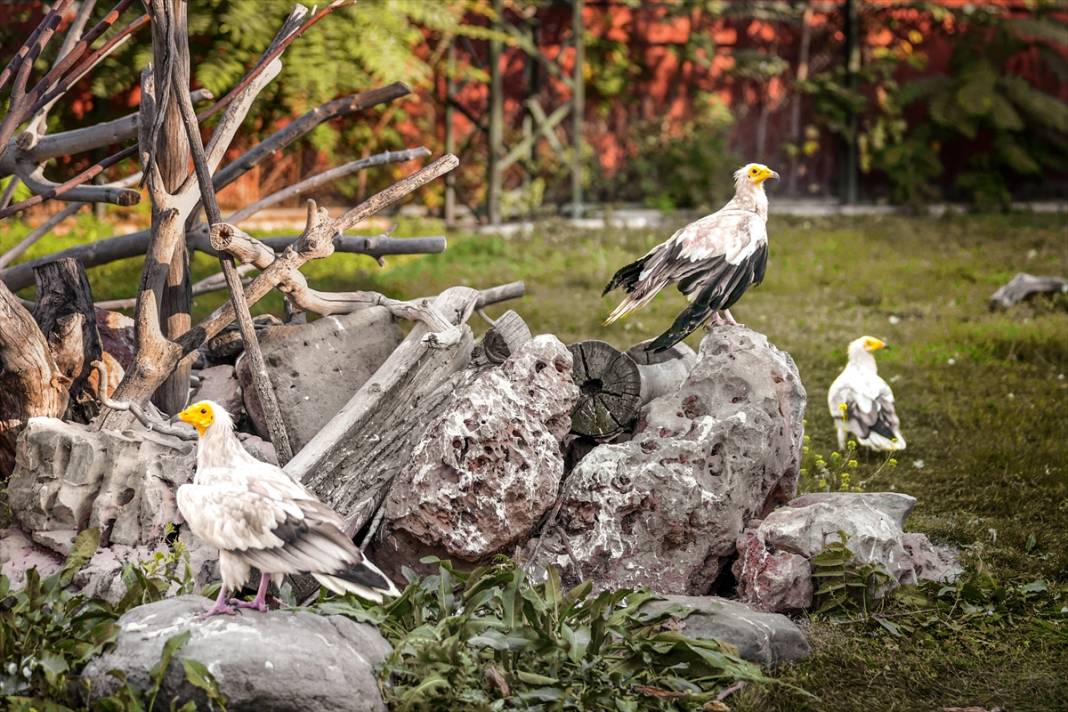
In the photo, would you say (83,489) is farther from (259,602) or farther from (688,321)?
(688,321)

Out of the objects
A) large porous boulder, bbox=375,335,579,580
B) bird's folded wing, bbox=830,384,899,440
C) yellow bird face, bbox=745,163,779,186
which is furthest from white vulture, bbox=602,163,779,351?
bird's folded wing, bbox=830,384,899,440

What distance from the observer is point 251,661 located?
3.90m

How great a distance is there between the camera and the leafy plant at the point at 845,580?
5.03 meters

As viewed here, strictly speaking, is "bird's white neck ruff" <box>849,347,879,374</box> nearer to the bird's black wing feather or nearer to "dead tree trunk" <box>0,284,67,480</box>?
the bird's black wing feather

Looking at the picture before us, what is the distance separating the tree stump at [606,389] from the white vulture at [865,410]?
5.35 feet

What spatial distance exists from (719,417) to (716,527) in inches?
18.2

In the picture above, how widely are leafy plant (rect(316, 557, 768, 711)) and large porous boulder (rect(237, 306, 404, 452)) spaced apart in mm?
1360

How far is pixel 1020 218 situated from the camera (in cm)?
1434

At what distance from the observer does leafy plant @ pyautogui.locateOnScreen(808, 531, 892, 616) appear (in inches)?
198

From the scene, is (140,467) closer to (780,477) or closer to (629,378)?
(629,378)

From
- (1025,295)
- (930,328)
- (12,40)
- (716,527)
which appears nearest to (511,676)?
(716,527)

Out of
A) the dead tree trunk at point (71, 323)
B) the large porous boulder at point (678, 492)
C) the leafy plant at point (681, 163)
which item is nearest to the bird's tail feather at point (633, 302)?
the large porous boulder at point (678, 492)

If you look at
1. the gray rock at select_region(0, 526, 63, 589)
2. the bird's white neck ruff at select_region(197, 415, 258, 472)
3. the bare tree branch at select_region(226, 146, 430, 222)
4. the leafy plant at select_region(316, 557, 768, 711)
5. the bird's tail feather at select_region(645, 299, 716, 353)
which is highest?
the bare tree branch at select_region(226, 146, 430, 222)

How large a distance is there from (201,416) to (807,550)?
2.38 m
